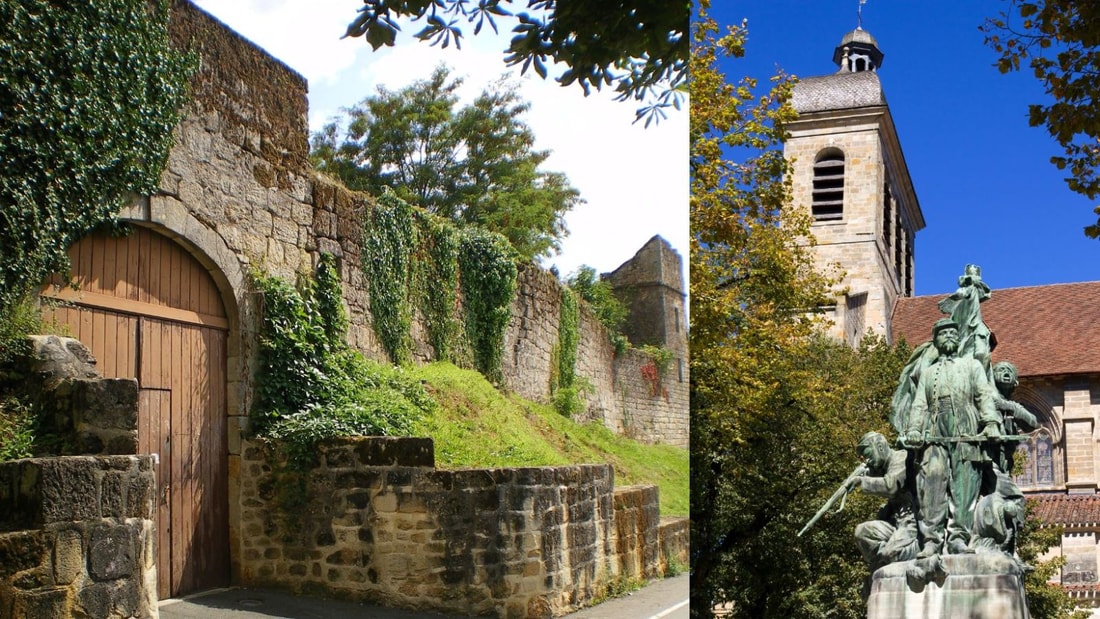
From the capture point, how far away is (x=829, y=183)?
14.1 meters

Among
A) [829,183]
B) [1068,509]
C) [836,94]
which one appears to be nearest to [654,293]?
[1068,509]

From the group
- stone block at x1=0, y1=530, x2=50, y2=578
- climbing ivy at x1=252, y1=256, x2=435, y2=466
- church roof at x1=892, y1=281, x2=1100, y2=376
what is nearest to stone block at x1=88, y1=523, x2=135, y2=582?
stone block at x1=0, y1=530, x2=50, y2=578

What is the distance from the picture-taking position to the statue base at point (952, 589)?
252 inches

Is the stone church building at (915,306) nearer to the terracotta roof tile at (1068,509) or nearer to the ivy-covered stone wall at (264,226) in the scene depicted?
the terracotta roof tile at (1068,509)

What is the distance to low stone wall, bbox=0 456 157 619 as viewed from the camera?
10.2 ft

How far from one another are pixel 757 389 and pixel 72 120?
7.41 meters

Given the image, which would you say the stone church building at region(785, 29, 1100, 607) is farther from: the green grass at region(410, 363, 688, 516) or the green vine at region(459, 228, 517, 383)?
the green vine at region(459, 228, 517, 383)

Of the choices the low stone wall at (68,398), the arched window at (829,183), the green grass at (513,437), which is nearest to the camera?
the low stone wall at (68,398)

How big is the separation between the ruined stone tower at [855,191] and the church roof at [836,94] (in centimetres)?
1

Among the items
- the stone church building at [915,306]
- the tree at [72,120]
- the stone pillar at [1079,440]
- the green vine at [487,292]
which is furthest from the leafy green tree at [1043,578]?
the tree at [72,120]

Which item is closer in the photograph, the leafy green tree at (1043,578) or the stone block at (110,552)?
the stone block at (110,552)

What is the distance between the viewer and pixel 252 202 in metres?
4.75

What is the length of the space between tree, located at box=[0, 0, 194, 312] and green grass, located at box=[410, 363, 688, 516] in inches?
64.8

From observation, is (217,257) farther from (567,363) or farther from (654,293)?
(654,293)
